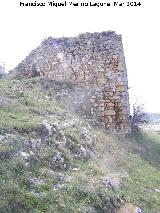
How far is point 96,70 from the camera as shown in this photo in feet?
57.3

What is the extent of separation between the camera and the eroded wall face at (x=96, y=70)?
55.6 feet

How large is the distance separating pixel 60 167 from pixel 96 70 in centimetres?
898

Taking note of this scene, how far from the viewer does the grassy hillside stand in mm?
7387

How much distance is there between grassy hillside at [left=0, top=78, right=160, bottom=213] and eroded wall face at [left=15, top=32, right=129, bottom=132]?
8.36 feet

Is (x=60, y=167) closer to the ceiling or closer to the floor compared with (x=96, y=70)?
closer to the floor

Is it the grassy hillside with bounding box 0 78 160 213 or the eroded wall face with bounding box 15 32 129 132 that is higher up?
the eroded wall face with bounding box 15 32 129 132

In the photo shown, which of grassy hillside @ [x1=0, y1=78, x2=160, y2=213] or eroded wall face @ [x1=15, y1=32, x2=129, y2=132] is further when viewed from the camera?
eroded wall face @ [x1=15, y1=32, x2=129, y2=132]

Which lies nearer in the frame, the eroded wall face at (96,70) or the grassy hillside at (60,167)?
the grassy hillside at (60,167)

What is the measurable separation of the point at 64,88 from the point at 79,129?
482 centimetres

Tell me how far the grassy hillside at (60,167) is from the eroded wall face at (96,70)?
2.55 meters

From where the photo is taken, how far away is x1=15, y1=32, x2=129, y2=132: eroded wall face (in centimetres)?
1694

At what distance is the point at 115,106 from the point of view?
17.1 meters

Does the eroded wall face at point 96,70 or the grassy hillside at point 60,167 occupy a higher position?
the eroded wall face at point 96,70

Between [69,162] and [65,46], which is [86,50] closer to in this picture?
[65,46]
